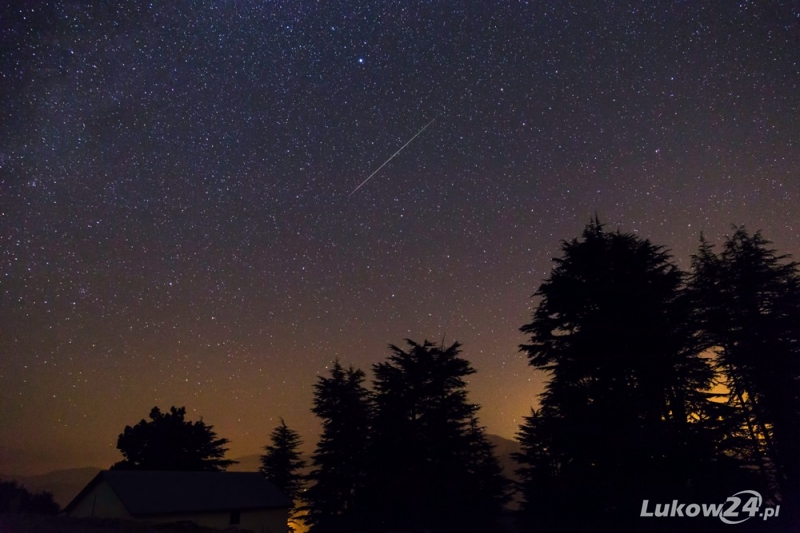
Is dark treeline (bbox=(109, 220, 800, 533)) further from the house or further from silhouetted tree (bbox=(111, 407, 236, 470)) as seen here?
silhouetted tree (bbox=(111, 407, 236, 470))

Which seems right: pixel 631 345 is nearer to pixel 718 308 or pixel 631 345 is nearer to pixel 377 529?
pixel 718 308

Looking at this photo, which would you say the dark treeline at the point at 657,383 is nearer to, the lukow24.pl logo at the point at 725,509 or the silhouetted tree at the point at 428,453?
the lukow24.pl logo at the point at 725,509

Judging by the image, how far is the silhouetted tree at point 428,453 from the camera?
3738 cm

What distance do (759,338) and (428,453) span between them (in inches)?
878

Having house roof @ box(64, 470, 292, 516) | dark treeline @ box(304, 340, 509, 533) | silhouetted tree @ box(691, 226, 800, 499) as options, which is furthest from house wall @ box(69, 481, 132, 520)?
silhouetted tree @ box(691, 226, 800, 499)

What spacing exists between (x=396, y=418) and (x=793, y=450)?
2424 centimetres

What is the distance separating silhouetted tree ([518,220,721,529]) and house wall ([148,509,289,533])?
79.1 ft

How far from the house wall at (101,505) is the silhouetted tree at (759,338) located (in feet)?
122

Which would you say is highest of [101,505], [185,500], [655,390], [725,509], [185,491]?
[655,390]

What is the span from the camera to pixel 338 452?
158 feet

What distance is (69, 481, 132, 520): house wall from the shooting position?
36219 mm

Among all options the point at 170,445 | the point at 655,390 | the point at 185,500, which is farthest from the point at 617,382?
the point at 170,445

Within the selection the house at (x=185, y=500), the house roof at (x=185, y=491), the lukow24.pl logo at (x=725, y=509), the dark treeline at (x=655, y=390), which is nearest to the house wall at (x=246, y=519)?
the house at (x=185, y=500)

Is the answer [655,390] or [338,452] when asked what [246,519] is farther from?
[655,390]
